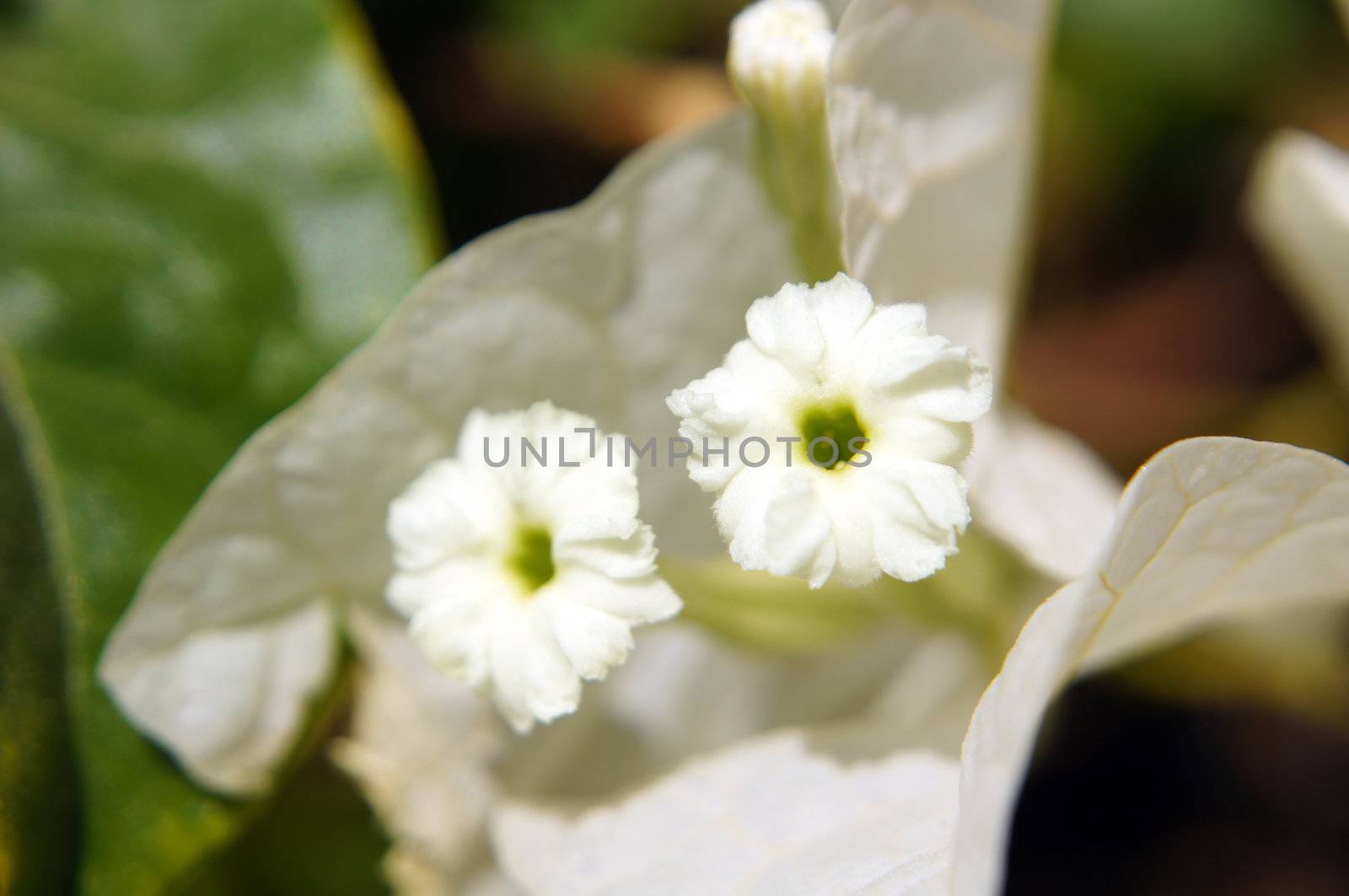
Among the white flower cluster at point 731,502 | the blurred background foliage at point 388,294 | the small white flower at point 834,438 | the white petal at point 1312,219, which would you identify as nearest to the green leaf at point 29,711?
the blurred background foliage at point 388,294

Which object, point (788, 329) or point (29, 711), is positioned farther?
point (29, 711)

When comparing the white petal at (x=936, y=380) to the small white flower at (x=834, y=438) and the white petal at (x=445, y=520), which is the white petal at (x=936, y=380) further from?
the white petal at (x=445, y=520)

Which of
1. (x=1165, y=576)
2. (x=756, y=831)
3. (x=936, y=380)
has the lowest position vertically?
(x=756, y=831)

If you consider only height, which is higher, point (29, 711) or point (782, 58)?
point (782, 58)

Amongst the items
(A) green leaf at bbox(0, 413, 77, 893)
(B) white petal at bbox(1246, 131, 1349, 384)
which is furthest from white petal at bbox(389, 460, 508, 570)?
(B) white petal at bbox(1246, 131, 1349, 384)

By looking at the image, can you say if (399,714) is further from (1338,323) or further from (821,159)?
(1338,323)

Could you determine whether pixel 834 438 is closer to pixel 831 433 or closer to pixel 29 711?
pixel 831 433

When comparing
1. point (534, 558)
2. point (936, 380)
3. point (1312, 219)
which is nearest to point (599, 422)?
point (534, 558)
